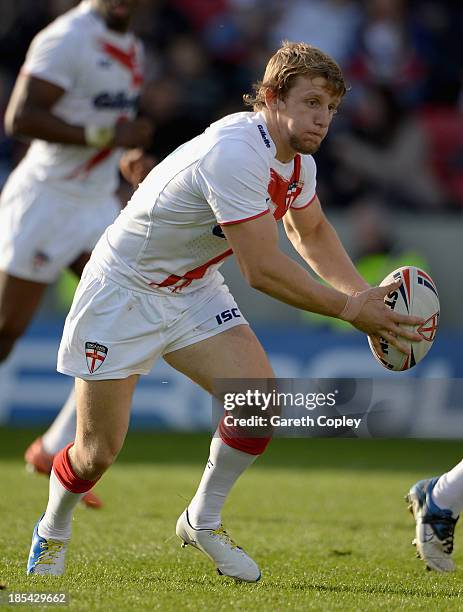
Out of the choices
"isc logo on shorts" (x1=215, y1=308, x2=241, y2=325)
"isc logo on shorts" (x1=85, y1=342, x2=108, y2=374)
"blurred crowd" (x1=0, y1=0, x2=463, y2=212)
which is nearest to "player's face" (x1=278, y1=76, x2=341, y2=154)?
"isc logo on shorts" (x1=215, y1=308, x2=241, y2=325)

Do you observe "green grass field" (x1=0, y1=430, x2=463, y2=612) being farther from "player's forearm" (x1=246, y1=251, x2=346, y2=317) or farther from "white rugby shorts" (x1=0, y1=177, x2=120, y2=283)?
"white rugby shorts" (x1=0, y1=177, x2=120, y2=283)

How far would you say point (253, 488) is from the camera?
7.85 m

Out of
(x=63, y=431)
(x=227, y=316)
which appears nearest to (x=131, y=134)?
(x=63, y=431)

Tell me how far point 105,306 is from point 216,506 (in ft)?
3.30

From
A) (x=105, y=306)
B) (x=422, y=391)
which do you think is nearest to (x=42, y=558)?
(x=105, y=306)

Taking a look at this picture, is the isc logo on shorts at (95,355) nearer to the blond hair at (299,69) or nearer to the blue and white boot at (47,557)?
the blue and white boot at (47,557)

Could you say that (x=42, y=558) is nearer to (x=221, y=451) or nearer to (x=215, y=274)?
(x=221, y=451)

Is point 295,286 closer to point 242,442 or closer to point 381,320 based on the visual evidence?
point 381,320

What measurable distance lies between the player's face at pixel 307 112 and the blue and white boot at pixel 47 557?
1.93 metres

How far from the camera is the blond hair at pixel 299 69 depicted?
459cm

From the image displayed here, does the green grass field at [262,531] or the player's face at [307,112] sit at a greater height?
the player's face at [307,112]

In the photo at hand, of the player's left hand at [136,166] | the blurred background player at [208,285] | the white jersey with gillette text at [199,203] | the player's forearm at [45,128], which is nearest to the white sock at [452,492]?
the blurred background player at [208,285]

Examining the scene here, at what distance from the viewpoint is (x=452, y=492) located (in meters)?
5.37

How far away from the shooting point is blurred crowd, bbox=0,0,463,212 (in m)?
12.1
